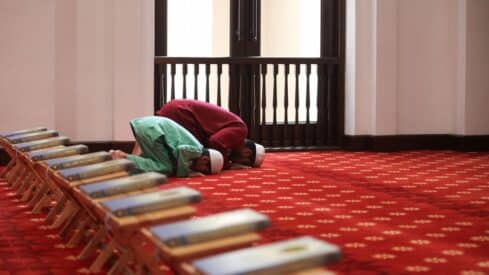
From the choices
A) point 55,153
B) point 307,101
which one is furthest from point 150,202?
point 307,101

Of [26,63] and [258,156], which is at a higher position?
[26,63]

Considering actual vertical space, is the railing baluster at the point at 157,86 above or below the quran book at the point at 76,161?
above

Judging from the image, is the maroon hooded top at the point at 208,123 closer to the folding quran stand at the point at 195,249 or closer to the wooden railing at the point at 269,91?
the wooden railing at the point at 269,91

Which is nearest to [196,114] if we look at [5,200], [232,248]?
[5,200]

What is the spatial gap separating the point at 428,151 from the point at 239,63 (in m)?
2.56

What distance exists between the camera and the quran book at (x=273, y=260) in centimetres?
272

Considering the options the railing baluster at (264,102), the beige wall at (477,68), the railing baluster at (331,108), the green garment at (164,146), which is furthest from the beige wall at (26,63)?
the beige wall at (477,68)

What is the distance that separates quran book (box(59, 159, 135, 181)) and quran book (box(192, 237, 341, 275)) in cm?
198

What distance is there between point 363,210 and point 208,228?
11.0 feet

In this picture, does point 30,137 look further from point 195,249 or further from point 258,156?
point 195,249

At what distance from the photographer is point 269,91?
11.1m

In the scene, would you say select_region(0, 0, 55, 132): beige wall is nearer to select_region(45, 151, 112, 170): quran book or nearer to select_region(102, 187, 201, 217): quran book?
select_region(45, 151, 112, 170): quran book

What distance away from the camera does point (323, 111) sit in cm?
1130

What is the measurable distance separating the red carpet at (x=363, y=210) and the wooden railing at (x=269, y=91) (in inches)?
39.3
